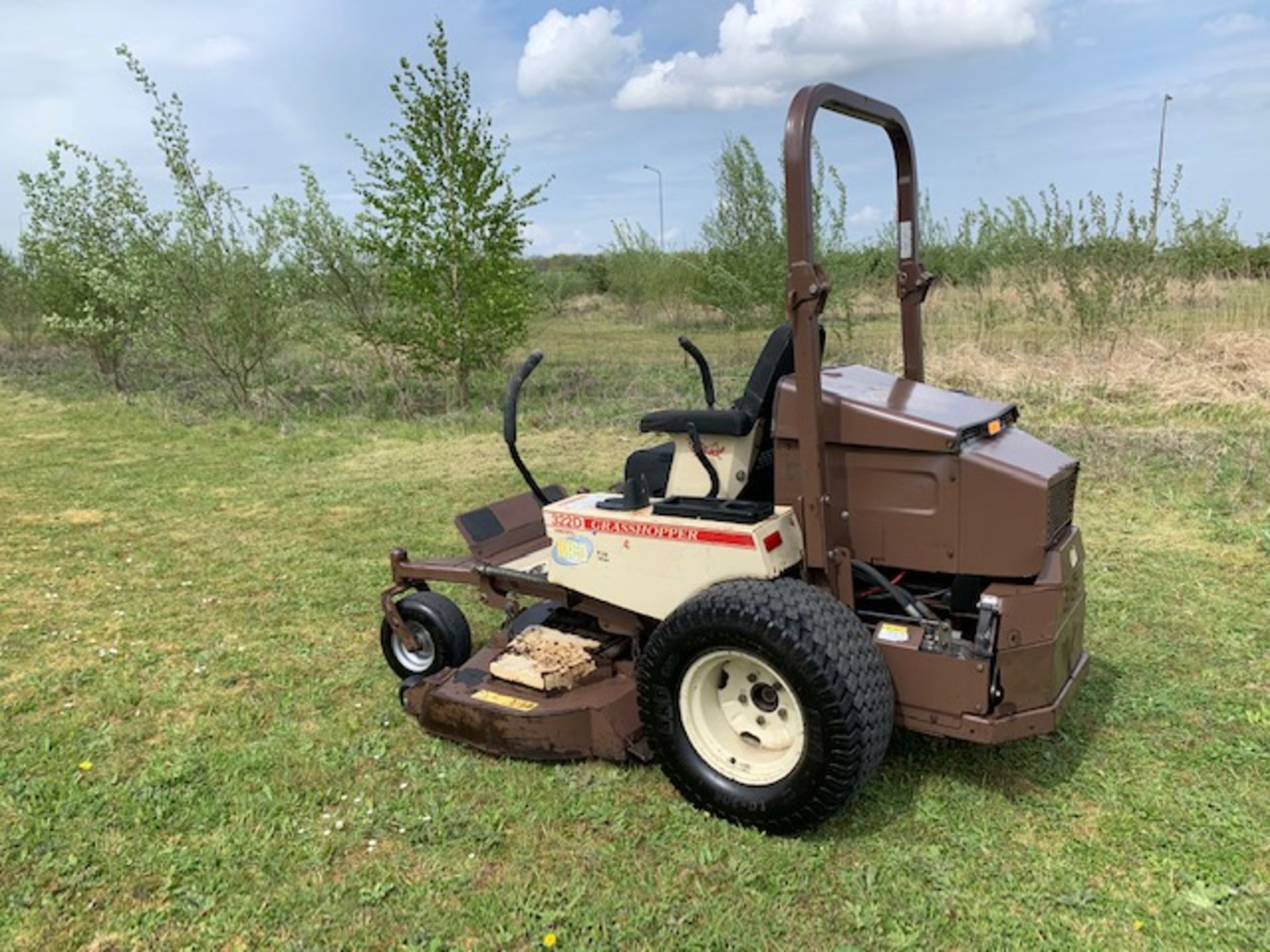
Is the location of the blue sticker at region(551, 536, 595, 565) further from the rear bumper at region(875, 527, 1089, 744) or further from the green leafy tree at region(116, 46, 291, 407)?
the green leafy tree at region(116, 46, 291, 407)

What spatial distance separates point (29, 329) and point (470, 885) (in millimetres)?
25511

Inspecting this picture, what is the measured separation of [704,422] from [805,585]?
2.44ft

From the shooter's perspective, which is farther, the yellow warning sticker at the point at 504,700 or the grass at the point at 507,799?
the yellow warning sticker at the point at 504,700

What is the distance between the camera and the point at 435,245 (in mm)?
13305

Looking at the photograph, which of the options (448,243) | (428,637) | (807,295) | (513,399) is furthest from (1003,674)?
(448,243)

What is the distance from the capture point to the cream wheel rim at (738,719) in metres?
3.12

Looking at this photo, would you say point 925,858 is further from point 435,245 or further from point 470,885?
point 435,245

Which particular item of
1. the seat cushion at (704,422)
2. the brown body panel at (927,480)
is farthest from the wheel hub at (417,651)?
the brown body panel at (927,480)

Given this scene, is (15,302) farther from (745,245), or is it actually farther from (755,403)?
(755,403)

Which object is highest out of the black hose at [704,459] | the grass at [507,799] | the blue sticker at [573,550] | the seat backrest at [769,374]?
the seat backrest at [769,374]

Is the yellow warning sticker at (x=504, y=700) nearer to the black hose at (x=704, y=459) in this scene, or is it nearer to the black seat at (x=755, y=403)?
the black hose at (x=704, y=459)

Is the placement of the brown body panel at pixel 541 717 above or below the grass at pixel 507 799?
above

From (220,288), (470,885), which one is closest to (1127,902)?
(470,885)

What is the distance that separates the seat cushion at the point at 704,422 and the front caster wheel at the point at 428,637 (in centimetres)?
152
